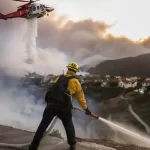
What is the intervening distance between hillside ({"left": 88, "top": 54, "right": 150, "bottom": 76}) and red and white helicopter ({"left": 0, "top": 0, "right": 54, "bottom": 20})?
2146mm

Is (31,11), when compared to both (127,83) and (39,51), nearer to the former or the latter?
(39,51)

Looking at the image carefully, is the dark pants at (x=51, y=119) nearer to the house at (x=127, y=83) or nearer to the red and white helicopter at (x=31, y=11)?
the house at (x=127, y=83)

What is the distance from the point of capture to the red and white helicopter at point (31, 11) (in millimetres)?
10125

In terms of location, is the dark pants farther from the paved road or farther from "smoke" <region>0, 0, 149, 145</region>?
"smoke" <region>0, 0, 149, 145</region>

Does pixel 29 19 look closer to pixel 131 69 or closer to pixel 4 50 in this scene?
pixel 4 50

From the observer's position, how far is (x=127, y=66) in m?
10.4

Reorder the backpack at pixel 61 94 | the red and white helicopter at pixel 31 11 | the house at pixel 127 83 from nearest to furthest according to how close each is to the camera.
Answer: the backpack at pixel 61 94, the red and white helicopter at pixel 31 11, the house at pixel 127 83

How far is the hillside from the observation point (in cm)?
1030

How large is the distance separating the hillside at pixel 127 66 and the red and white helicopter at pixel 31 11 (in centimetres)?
215

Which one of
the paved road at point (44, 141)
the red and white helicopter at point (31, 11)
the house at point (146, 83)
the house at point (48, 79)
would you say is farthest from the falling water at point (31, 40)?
the paved road at point (44, 141)

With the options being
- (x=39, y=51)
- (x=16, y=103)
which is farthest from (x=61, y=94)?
(x=16, y=103)

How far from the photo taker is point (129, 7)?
34.2ft

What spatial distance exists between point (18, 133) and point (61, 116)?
81.1 inches

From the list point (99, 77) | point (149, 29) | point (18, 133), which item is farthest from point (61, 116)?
point (149, 29)
